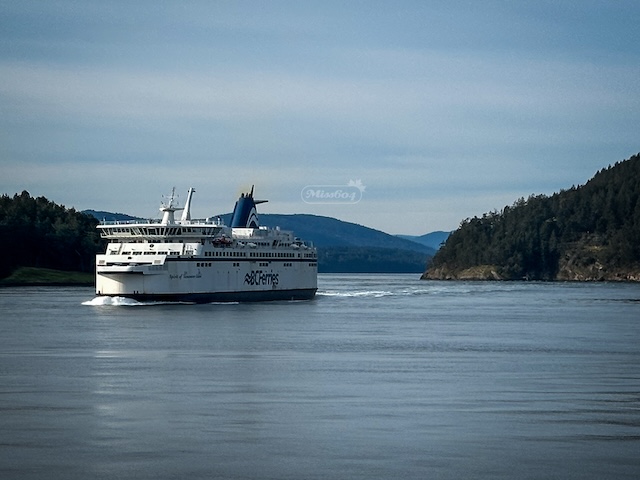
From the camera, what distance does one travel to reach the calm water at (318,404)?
24.7 meters

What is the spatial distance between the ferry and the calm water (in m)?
32.9

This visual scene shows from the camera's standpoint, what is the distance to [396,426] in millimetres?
29703

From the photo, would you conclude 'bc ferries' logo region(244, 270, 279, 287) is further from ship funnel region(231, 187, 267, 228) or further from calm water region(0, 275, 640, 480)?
calm water region(0, 275, 640, 480)

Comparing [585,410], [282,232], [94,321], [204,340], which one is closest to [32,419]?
[585,410]


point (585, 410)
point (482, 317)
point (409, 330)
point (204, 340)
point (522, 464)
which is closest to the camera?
point (522, 464)

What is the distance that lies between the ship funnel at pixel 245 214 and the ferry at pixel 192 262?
11.3 feet

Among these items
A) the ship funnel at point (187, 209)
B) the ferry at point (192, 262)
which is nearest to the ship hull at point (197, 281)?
the ferry at point (192, 262)

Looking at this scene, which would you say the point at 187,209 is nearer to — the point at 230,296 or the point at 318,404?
the point at 230,296

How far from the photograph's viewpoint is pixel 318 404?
34062mm

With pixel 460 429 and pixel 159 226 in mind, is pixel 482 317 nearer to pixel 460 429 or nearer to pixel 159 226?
pixel 159 226

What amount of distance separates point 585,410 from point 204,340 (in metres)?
32.7

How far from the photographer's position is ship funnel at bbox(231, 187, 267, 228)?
130 m

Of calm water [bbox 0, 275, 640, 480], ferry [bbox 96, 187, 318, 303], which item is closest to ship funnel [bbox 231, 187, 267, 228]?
ferry [bbox 96, 187, 318, 303]

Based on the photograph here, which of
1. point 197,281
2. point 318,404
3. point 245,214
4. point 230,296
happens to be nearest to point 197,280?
point 197,281
